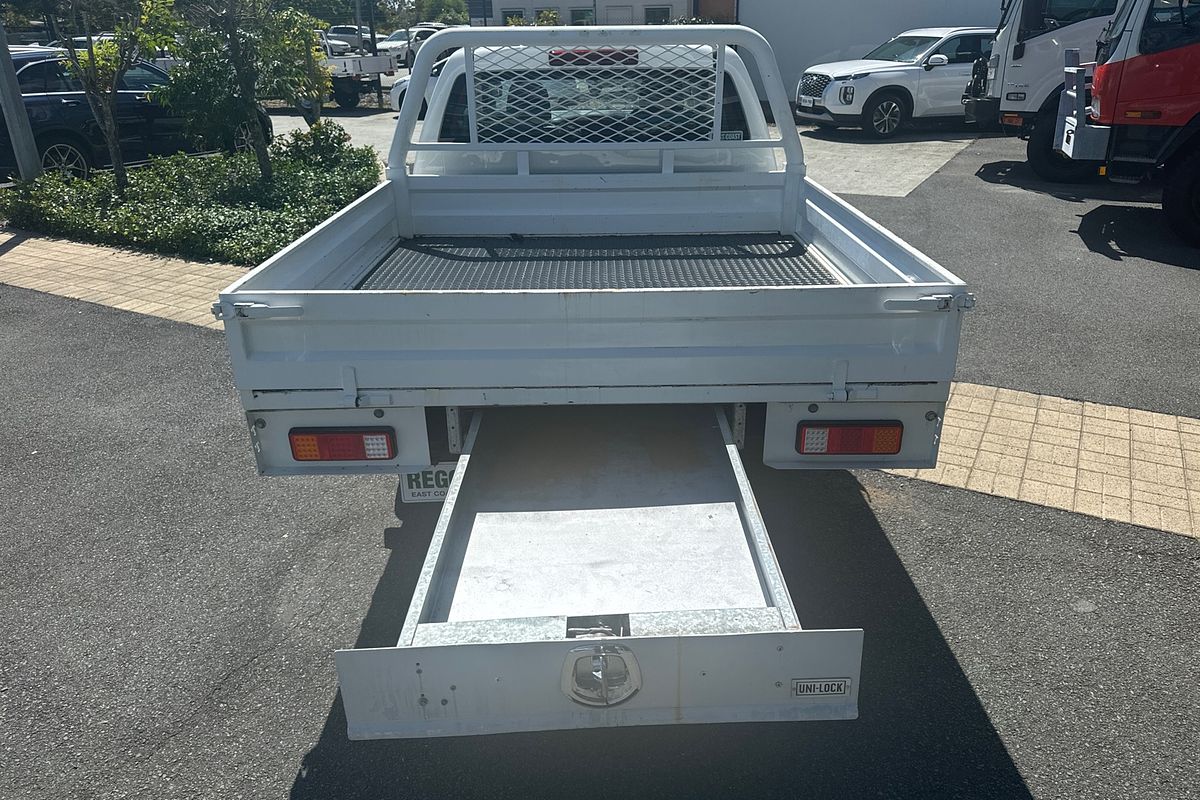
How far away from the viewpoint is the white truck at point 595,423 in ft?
7.66

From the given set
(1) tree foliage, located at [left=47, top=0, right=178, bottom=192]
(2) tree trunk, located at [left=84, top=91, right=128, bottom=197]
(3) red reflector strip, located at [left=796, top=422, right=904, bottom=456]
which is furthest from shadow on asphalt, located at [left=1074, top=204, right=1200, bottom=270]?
(2) tree trunk, located at [left=84, top=91, right=128, bottom=197]

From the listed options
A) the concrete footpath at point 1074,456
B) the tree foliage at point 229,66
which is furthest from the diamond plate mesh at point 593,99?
the tree foliage at point 229,66

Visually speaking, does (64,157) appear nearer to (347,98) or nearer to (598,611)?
(347,98)

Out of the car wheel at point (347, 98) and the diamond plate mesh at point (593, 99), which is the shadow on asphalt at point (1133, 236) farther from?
the car wheel at point (347, 98)

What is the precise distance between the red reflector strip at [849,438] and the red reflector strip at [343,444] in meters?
1.52

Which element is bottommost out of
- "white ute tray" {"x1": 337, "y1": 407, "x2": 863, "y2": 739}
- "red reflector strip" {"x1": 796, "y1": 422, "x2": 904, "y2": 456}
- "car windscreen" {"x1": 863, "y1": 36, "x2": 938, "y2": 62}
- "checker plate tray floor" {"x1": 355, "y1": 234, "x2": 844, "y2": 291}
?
"white ute tray" {"x1": 337, "y1": 407, "x2": 863, "y2": 739}

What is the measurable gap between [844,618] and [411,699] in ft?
6.75

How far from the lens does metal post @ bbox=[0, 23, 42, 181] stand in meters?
10.1

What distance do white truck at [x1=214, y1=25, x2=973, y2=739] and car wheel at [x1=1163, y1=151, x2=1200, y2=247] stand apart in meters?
6.38

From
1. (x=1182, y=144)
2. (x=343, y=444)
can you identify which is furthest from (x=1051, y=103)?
(x=343, y=444)

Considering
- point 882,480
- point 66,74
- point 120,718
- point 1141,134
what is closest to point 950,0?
point 1141,134

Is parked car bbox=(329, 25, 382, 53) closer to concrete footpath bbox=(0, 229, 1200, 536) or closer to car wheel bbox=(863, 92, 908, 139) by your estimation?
car wheel bbox=(863, 92, 908, 139)

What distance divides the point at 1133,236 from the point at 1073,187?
8.94 ft

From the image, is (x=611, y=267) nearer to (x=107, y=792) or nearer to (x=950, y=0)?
(x=107, y=792)
